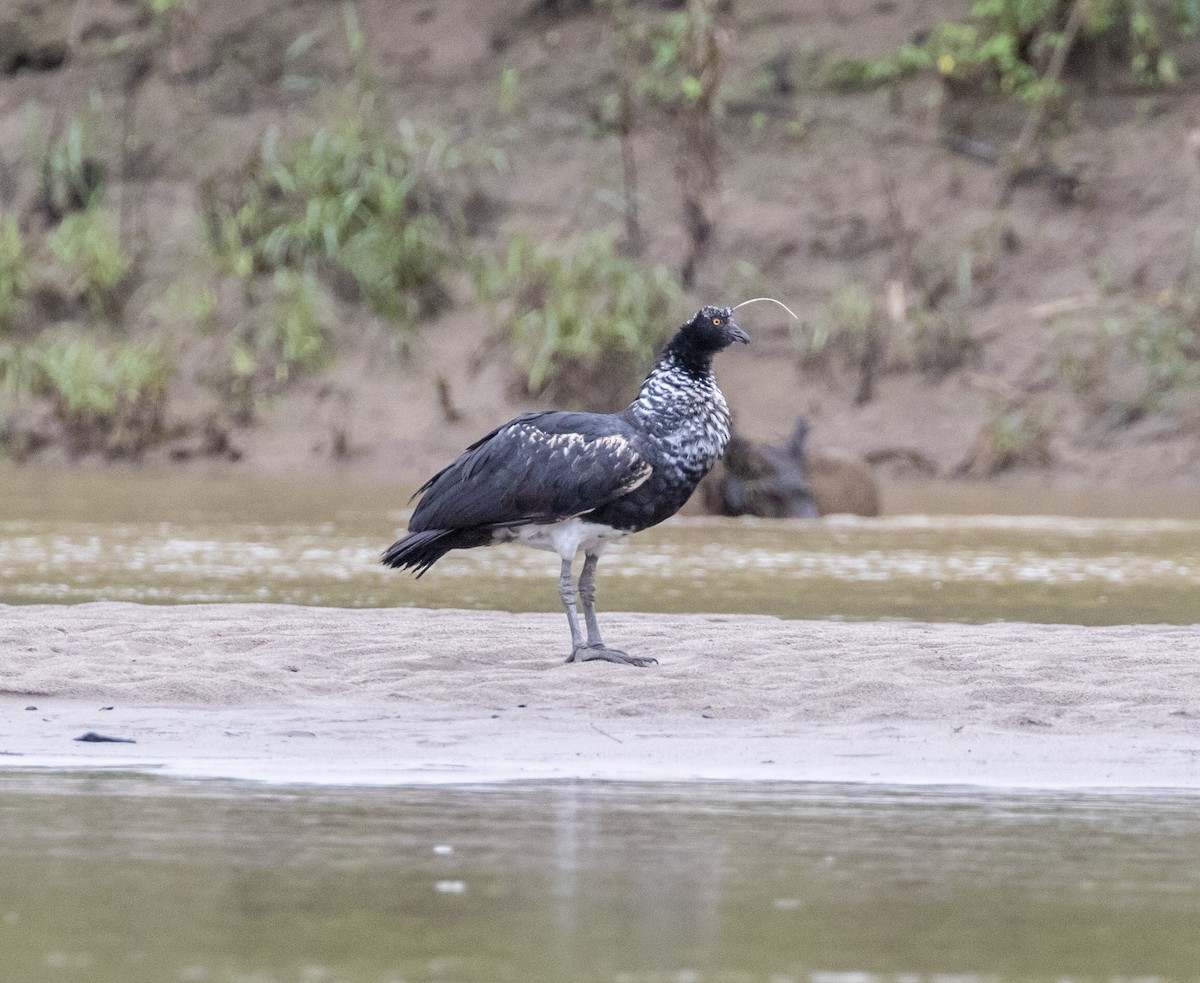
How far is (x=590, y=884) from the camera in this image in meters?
4.59

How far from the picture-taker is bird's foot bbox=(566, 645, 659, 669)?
820cm

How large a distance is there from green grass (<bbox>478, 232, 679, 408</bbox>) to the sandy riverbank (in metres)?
13.7

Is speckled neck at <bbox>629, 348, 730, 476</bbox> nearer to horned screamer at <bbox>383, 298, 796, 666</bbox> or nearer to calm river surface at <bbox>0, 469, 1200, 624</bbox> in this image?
horned screamer at <bbox>383, 298, 796, 666</bbox>

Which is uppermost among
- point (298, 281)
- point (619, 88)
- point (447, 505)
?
point (619, 88)

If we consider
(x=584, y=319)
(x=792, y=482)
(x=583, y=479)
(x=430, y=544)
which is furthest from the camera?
(x=584, y=319)

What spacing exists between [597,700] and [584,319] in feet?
52.8

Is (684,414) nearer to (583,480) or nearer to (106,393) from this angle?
(583,480)

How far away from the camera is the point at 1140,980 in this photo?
12.8ft

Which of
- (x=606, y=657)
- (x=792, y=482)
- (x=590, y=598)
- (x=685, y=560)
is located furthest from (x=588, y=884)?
(x=792, y=482)

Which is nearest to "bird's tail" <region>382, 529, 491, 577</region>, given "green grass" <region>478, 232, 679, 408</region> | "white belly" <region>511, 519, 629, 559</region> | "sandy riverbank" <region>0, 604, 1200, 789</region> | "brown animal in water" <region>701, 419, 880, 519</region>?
"white belly" <region>511, 519, 629, 559</region>

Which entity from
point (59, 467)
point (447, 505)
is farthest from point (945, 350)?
point (447, 505)

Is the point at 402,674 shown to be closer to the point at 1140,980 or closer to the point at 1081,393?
the point at 1140,980

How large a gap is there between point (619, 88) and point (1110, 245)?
6.48 metres

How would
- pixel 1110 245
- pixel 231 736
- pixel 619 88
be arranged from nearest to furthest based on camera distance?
pixel 231 736, pixel 1110 245, pixel 619 88
